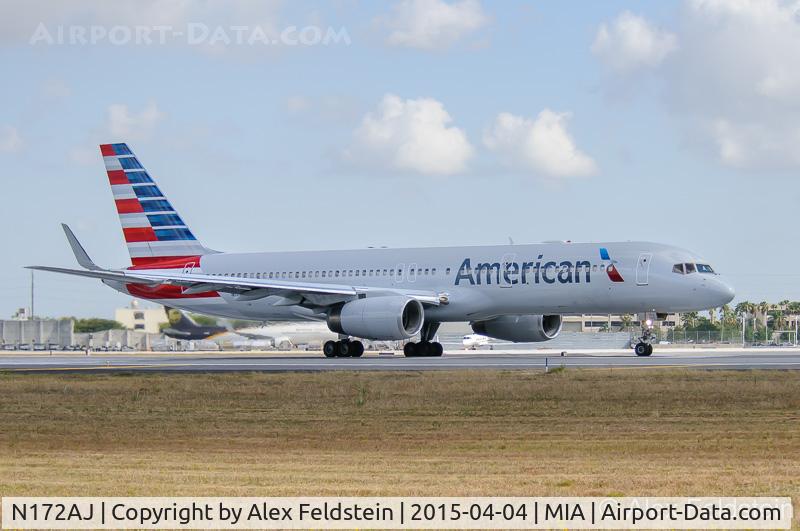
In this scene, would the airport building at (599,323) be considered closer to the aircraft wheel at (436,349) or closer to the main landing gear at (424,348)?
the aircraft wheel at (436,349)

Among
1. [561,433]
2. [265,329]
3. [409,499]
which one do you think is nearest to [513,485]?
[409,499]

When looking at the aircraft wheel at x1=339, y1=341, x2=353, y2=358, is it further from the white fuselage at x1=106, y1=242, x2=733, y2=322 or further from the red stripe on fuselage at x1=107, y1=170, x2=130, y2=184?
the red stripe on fuselage at x1=107, y1=170, x2=130, y2=184

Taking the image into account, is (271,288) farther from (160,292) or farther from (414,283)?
(160,292)

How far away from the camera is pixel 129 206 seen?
54.8m

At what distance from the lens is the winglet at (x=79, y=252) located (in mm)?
49250

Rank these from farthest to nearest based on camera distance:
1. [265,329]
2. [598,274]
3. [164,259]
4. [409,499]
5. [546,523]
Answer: [265,329] < [164,259] < [598,274] < [409,499] < [546,523]

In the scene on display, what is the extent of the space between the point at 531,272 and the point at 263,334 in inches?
1351

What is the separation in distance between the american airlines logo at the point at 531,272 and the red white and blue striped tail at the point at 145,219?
42.4 ft

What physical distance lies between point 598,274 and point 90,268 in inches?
763

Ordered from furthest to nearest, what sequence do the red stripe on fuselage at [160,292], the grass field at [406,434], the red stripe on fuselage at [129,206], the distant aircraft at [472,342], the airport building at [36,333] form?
the airport building at [36,333]
the distant aircraft at [472,342]
the red stripe on fuselage at [129,206]
the red stripe on fuselage at [160,292]
the grass field at [406,434]

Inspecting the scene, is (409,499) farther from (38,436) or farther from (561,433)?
(38,436)

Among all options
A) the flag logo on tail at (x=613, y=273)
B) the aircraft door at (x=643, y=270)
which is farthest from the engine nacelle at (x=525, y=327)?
the aircraft door at (x=643, y=270)

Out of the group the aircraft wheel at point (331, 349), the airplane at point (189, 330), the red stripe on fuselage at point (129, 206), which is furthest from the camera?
the airplane at point (189, 330)

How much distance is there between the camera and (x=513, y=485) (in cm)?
1426
